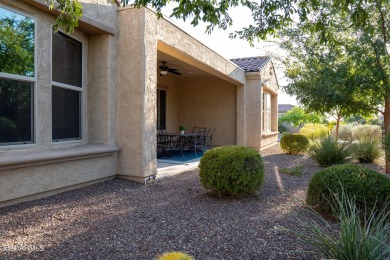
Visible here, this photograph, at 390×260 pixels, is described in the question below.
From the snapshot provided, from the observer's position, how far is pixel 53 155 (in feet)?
16.5

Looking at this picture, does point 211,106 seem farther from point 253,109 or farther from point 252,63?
point 252,63

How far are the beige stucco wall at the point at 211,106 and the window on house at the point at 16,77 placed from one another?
10819 millimetres

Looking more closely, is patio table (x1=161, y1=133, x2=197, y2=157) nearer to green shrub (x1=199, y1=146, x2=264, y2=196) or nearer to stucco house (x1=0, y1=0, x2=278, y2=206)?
stucco house (x1=0, y1=0, x2=278, y2=206)

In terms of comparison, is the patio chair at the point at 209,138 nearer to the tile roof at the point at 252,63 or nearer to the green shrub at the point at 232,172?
the tile roof at the point at 252,63

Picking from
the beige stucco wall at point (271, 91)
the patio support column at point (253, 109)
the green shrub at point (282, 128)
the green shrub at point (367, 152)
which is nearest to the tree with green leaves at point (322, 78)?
the green shrub at point (367, 152)

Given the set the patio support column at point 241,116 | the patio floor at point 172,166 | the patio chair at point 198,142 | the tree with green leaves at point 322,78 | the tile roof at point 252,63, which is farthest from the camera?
the tile roof at point 252,63

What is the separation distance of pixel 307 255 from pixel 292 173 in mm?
5425

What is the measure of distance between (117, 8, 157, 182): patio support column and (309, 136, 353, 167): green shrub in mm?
5805

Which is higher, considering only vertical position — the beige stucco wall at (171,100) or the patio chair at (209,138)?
the beige stucco wall at (171,100)

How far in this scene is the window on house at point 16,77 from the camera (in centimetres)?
457

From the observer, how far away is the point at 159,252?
128 inches

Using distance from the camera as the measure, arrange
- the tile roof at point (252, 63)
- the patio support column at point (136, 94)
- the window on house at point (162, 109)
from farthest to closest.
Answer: the tile roof at point (252, 63)
the window on house at point (162, 109)
the patio support column at point (136, 94)

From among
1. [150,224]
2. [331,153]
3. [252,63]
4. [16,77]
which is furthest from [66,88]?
[252,63]

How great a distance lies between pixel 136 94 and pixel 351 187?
4210 mm
